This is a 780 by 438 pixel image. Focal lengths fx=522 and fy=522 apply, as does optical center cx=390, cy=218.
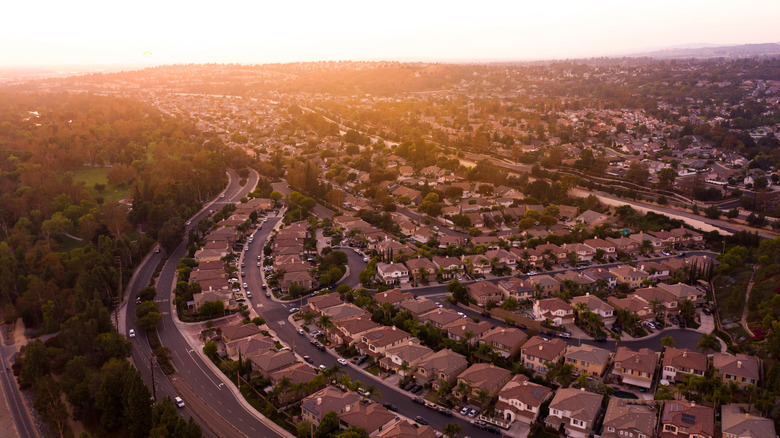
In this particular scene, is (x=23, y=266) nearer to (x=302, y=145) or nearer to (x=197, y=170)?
(x=197, y=170)

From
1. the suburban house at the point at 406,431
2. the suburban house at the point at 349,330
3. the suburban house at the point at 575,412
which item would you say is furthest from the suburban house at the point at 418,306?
the suburban house at the point at 406,431

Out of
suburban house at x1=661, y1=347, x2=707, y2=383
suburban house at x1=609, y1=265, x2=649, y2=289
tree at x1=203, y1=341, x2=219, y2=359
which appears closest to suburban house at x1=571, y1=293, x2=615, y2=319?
suburban house at x1=609, y1=265, x2=649, y2=289

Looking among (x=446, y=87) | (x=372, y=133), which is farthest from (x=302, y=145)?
(x=446, y=87)

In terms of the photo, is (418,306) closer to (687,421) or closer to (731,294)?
(687,421)

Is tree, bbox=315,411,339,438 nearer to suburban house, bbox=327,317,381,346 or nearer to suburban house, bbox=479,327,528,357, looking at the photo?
suburban house, bbox=327,317,381,346

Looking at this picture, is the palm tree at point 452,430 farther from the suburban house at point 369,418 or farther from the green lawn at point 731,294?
the green lawn at point 731,294

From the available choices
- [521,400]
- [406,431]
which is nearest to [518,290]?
[521,400]
